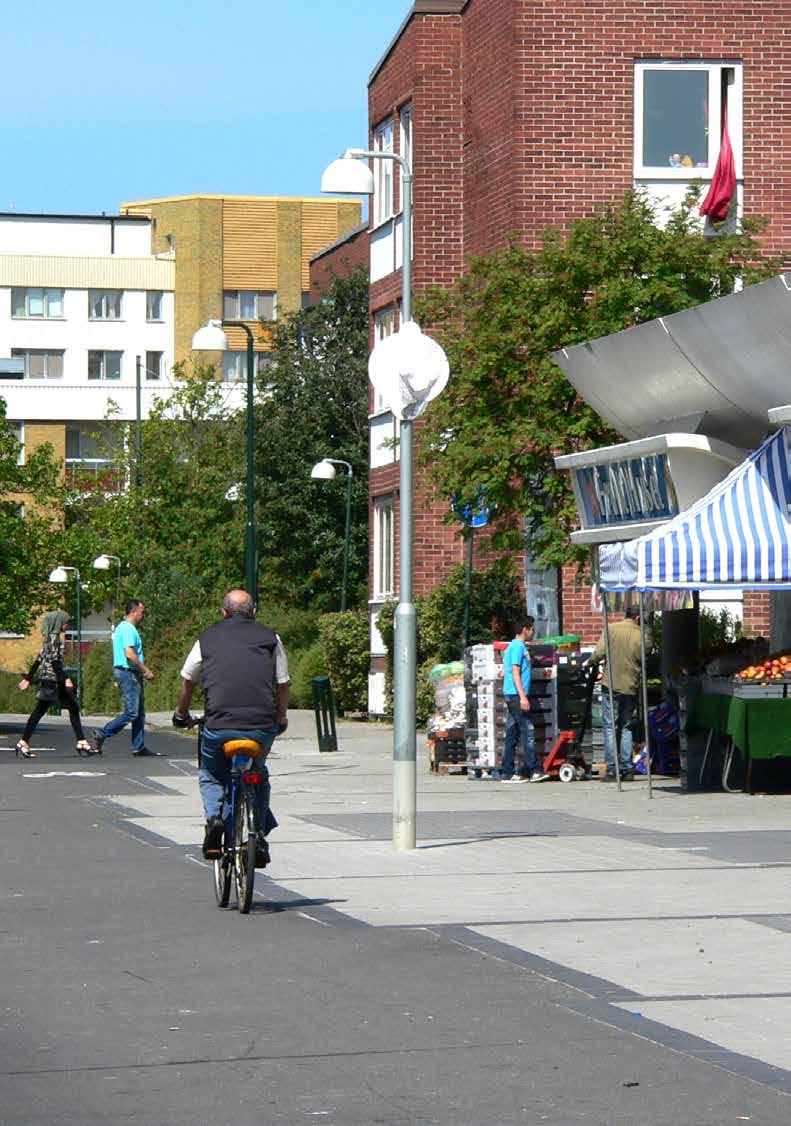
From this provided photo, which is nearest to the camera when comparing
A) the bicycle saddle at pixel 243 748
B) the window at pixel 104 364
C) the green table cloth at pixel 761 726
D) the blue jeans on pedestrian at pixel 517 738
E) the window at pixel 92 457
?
the bicycle saddle at pixel 243 748

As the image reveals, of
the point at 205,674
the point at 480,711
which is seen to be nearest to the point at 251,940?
the point at 205,674

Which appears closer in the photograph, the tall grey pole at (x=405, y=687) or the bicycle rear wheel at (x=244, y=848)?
the bicycle rear wheel at (x=244, y=848)

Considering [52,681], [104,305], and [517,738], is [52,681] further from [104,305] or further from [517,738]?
[104,305]

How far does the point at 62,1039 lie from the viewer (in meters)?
8.13

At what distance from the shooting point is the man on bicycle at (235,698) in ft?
40.0

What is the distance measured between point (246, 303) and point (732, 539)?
90.9m

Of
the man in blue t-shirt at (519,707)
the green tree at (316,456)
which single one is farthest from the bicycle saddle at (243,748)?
the green tree at (316,456)

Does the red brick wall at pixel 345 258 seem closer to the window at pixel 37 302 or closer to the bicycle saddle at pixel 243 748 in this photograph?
the window at pixel 37 302

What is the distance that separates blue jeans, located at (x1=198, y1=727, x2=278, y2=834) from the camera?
12.2 metres

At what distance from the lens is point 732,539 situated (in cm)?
1864

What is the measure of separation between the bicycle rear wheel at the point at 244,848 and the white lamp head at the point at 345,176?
26.4ft

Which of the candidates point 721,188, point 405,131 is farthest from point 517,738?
point 405,131

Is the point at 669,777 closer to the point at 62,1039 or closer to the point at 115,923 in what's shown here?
the point at 115,923

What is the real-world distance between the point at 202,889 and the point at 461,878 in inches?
62.3
